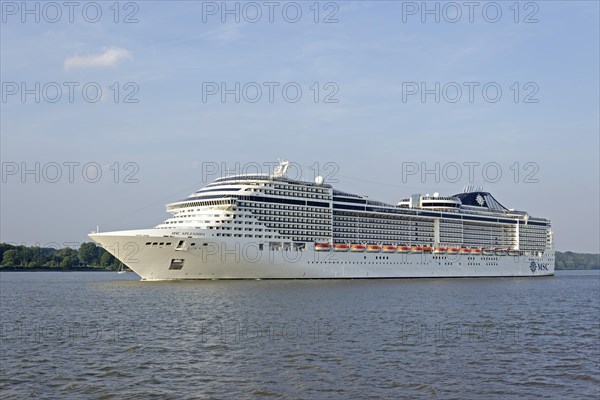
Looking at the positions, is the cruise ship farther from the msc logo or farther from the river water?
the river water

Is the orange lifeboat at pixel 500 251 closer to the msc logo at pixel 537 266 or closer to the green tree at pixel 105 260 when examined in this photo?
the msc logo at pixel 537 266

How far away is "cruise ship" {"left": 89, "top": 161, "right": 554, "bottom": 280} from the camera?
6412 centimetres

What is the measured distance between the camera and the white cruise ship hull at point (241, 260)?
6266 cm

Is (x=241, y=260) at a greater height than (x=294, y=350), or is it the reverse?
(x=241, y=260)

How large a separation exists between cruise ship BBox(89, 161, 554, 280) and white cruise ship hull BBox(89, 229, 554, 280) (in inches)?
4.4

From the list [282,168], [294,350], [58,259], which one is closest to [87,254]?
[58,259]

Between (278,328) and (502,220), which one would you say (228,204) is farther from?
(502,220)

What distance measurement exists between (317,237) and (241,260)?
14.3m

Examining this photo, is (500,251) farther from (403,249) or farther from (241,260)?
(241,260)

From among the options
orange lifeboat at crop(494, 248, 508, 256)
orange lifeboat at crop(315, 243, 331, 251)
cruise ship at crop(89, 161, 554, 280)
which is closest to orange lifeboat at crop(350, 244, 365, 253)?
cruise ship at crop(89, 161, 554, 280)

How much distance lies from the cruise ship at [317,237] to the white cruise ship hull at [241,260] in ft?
0.37

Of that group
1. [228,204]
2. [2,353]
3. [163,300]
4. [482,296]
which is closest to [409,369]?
[2,353]

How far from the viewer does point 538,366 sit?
22.3 metres

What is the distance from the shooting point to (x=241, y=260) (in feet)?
218
